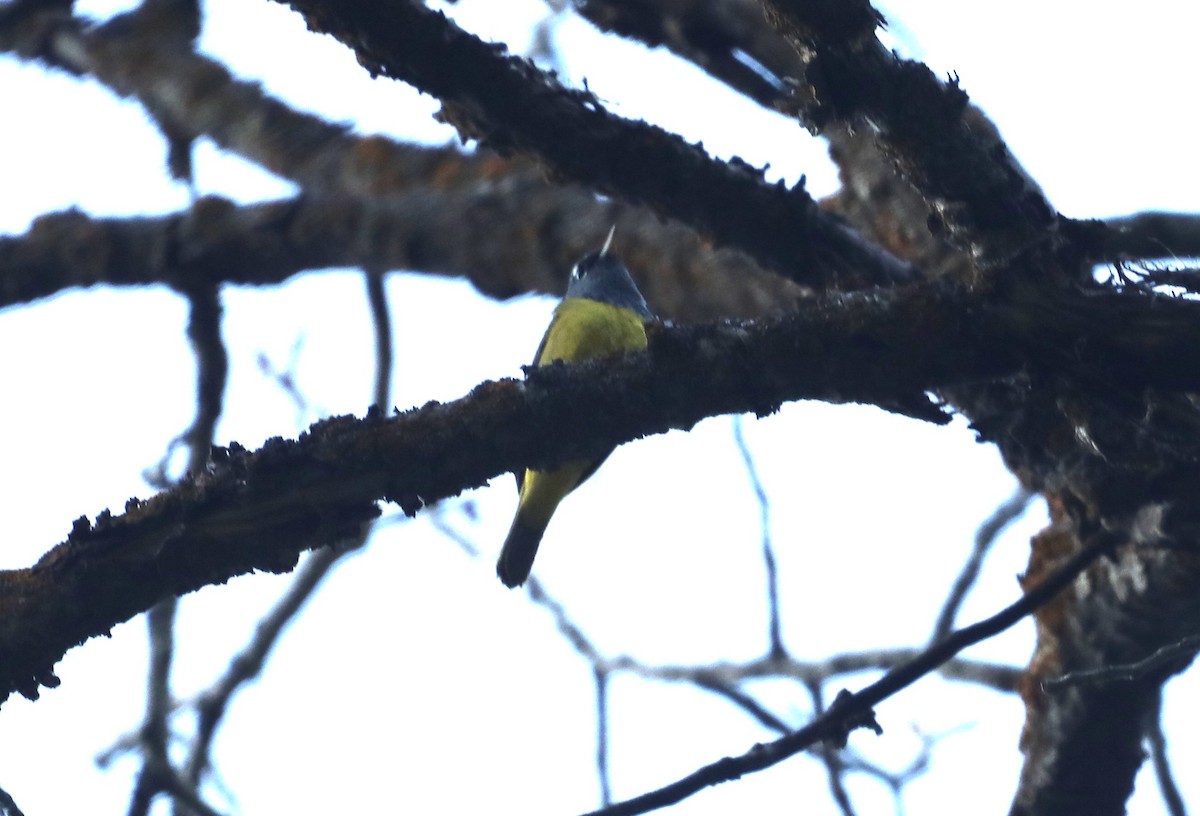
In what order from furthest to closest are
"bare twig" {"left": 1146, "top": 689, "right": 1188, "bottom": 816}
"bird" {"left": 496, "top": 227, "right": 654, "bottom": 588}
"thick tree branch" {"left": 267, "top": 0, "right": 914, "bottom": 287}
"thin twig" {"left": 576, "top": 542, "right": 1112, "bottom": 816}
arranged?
"bird" {"left": 496, "top": 227, "right": 654, "bottom": 588}, "bare twig" {"left": 1146, "top": 689, "right": 1188, "bottom": 816}, "thick tree branch" {"left": 267, "top": 0, "right": 914, "bottom": 287}, "thin twig" {"left": 576, "top": 542, "right": 1112, "bottom": 816}

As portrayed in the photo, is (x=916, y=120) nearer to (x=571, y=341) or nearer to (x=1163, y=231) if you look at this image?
(x=1163, y=231)

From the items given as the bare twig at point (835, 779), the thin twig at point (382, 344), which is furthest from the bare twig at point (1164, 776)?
the thin twig at point (382, 344)

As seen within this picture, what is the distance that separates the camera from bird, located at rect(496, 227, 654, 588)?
4.60m

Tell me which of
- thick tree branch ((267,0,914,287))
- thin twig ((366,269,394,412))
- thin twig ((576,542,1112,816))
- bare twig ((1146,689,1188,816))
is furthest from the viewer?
thin twig ((366,269,394,412))

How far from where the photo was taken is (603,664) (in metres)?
5.96

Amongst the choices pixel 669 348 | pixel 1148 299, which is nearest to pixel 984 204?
pixel 1148 299

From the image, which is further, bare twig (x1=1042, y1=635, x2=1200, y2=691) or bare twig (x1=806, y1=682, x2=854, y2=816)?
bare twig (x1=806, y1=682, x2=854, y2=816)

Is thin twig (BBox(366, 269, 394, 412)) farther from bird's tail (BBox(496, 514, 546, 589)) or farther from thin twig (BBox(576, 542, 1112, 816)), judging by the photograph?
thin twig (BBox(576, 542, 1112, 816))

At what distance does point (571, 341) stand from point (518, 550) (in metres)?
0.80

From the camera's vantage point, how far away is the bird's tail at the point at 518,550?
4.79 meters

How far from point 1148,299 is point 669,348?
886 millimetres

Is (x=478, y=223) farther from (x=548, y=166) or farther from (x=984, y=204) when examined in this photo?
(x=984, y=204)

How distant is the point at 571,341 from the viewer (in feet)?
15.1

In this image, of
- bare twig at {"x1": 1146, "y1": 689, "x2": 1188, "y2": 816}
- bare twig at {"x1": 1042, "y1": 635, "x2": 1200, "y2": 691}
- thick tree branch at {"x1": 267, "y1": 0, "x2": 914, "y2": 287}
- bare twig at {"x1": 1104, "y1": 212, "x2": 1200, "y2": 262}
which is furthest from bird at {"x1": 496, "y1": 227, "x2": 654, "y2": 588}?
bare twig at {"x1": 1042, "y1": 635, "x2": 1200, "y2": 691}
